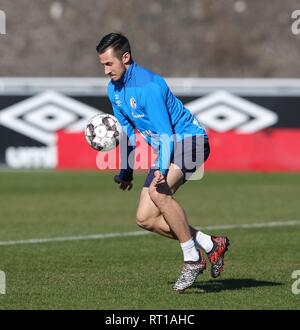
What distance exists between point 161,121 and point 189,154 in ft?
1.82

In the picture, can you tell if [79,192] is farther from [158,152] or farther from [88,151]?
[158,152]

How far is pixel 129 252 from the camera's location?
12328mm

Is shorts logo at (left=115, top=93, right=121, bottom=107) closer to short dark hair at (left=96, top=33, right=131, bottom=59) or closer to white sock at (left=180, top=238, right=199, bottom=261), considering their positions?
short dark hair at (left=96, top=33, right=131, bottom=59)

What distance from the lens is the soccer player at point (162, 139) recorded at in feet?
29.4

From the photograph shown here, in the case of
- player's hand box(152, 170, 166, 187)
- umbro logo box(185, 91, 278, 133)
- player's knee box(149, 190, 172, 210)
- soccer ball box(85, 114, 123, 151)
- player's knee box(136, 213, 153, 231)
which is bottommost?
player's knee box(136, 213, 153, 231)

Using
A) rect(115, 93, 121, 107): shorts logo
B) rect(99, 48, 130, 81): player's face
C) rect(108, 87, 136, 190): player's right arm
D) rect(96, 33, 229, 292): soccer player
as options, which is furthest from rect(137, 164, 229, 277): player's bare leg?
rect(99, 48, 130, 81): player's face

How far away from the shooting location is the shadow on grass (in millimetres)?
9447

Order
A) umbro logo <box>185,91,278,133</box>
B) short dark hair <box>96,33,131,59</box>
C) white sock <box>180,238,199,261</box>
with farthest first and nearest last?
umbro logo <box>185,91,278,133</box> < white sock <box>180,238,199,261</box> < short dark hair <box>96,33,131,59</box>

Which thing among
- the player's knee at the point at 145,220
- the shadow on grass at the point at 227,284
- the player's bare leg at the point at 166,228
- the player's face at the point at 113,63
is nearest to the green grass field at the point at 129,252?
the shadow on grass at the point at 227,284

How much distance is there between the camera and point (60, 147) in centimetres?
2650

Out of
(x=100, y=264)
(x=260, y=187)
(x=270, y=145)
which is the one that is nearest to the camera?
(x=100, y=264)

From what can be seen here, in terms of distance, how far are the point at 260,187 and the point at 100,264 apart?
11.4 m
